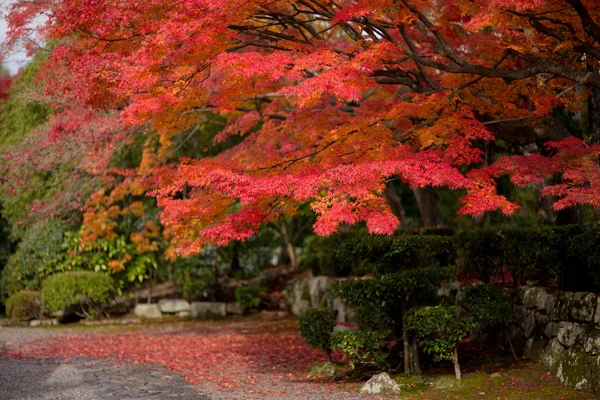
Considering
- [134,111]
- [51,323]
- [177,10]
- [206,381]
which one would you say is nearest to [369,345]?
[206,381]

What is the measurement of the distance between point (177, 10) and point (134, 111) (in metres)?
Answer: 1.21

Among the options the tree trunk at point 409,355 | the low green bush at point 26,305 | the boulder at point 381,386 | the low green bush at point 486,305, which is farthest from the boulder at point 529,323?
the low green bush at point 26,305

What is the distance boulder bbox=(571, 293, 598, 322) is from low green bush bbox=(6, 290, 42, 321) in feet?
37.1

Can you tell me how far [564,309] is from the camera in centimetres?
774

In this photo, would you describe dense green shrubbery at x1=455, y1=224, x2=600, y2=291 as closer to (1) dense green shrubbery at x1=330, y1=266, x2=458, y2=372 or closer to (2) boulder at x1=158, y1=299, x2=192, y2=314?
(1) dense green shrubbery at x1=330, y1=266, x2=458, y2=372

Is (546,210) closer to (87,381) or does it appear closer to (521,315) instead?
(521,315)

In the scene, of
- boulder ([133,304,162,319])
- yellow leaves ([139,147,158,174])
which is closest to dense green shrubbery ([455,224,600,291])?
yellow leaves ([139,147,158,174])

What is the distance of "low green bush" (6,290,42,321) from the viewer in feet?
47.3

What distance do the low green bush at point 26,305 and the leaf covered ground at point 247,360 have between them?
176cm

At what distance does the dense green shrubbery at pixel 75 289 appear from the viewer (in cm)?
1411

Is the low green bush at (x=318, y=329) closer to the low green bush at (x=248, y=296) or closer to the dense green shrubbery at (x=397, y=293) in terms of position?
the dense green shrubbery at (x=397, y=293)

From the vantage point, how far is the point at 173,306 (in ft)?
49.8

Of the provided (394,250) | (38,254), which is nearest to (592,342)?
(394,250)

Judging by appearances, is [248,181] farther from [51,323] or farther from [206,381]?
[51,323]
